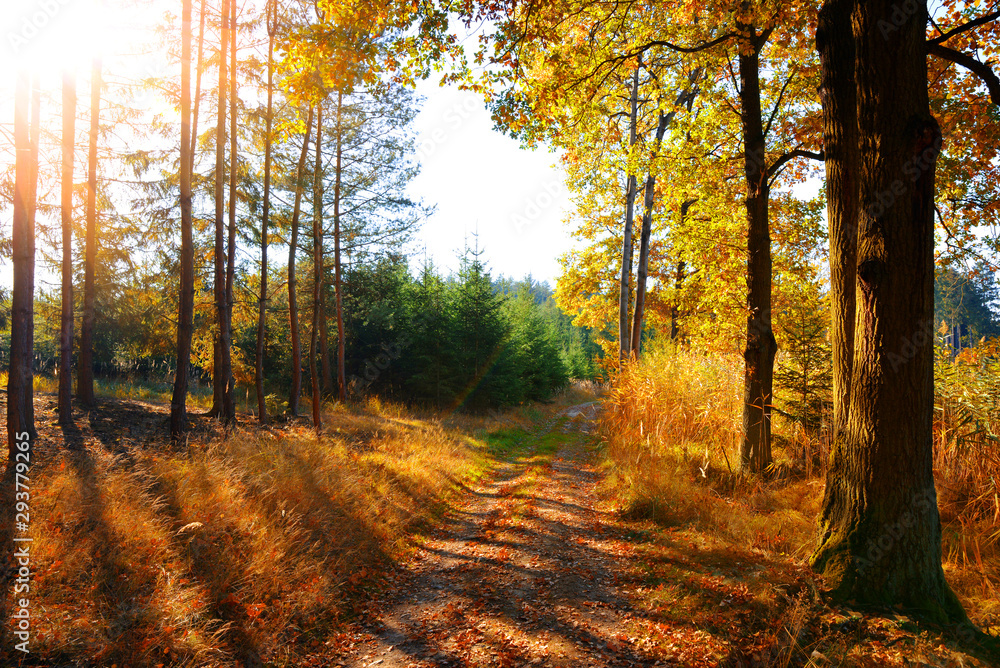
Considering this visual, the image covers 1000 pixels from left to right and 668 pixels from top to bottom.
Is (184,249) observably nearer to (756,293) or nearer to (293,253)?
(293,253)

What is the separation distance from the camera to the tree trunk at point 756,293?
6.36 meters

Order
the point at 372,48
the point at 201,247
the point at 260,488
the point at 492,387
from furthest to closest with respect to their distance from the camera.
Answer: the point at 492,387
the point at 201,247
the point at 260,488
the point at 372,48

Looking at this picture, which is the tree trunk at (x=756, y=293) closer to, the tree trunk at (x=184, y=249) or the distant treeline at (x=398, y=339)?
the tree trunk at (x=184, y=249)

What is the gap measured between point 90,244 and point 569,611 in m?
13.8

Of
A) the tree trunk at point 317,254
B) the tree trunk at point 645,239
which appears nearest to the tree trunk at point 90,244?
the tree trunk at point 317,254

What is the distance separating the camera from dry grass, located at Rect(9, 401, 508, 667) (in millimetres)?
3270

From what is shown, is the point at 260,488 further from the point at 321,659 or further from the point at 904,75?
the point at 904,75

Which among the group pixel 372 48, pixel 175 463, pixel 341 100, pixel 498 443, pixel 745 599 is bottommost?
pixel 498 443

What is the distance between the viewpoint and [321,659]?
3.67 m

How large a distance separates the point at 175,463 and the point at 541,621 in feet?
16.4

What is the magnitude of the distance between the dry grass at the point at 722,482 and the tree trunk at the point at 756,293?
506mm

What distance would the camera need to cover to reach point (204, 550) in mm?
4324

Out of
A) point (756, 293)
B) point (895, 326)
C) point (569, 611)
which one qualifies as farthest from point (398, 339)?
point (895, 326)

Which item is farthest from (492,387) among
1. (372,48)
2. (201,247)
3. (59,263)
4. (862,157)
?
(862,157)
